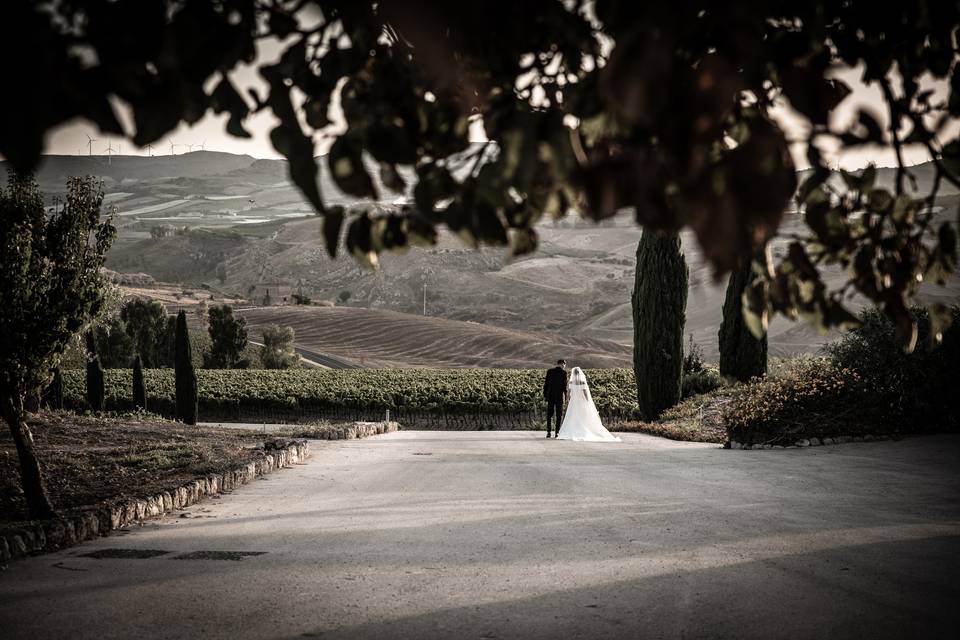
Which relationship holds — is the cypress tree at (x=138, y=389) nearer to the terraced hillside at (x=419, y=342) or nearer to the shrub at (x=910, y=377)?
the shrub at (x=910, y=377)

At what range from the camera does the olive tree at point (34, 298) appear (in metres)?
7.36

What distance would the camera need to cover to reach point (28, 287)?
796cm

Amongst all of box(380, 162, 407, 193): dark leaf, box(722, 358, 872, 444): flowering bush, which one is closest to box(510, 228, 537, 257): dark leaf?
box(380, 162, 407, 193): dark leaf

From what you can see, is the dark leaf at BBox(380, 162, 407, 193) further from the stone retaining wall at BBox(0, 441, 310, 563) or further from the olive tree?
the olive tree

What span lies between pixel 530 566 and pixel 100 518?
3.85 m

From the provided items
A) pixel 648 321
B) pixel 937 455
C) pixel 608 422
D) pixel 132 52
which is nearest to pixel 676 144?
pixel 132 52

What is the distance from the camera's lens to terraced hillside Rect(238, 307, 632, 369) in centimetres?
8962

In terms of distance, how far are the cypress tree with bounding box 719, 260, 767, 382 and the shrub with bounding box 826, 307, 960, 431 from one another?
894 centimetres

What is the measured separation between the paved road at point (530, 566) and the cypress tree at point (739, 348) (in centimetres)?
1409

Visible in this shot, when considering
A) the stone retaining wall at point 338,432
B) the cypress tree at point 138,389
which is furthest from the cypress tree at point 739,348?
the cypress tree at point 138,389

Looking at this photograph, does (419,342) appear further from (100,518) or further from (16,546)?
(16,546)

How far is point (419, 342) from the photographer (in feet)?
320

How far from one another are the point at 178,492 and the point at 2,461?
382cm

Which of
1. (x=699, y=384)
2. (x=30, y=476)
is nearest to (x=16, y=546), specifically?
(x=30, y=476)
